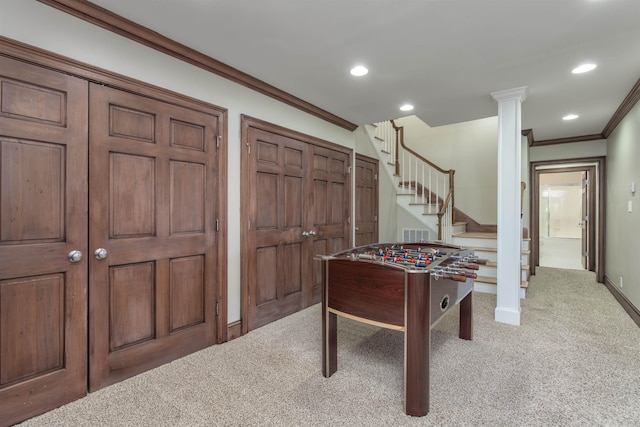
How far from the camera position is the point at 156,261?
2232 mm

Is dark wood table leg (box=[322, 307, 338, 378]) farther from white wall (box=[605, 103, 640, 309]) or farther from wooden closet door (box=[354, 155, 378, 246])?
white wall (box=[605, 103, 640, 309])

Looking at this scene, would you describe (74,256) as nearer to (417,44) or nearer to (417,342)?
(417,342)

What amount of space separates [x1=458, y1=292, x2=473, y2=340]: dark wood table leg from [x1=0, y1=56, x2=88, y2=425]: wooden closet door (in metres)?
2.82

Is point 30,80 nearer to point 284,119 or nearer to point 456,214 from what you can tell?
point 284,119

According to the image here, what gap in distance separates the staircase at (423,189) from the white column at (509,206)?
1.43 metres

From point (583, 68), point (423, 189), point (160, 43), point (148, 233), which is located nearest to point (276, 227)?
point (148, 233)

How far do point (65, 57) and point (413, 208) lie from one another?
4.93 metres

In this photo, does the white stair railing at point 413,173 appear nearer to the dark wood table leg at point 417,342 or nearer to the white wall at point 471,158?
the white wall at point 471,158

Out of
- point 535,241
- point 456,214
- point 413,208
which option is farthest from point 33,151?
point 535,241

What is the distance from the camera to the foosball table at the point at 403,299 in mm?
1688

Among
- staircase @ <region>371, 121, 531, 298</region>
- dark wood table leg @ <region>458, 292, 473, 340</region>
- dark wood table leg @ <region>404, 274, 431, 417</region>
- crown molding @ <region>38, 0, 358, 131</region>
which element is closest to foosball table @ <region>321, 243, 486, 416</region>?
dark wood table leg @ <region>404, 274, 431, 417</region>

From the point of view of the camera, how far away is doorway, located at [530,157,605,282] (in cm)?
506

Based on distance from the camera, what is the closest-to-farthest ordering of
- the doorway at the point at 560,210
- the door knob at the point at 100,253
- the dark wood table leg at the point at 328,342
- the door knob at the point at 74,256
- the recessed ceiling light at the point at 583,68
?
the door knob at the point at 74,256, the door knob at the point at 100,253, the dark wood table leg at the point at 328,342, the recessed ceiling light at the point at 583,68, the doorway at the point at 560,210

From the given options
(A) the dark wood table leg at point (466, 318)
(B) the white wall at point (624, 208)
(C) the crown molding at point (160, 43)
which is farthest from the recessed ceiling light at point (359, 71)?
(B) the white wall at point (624, 208)
